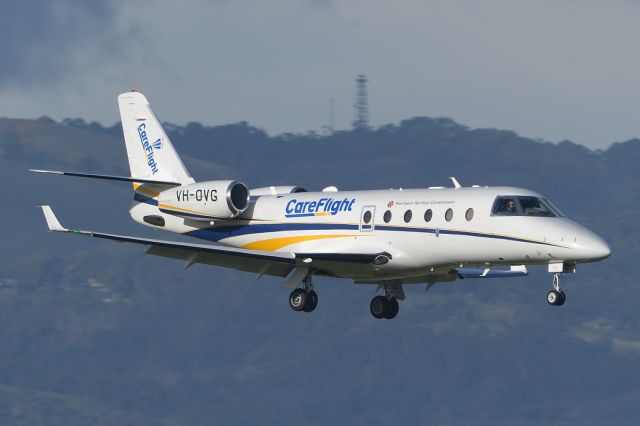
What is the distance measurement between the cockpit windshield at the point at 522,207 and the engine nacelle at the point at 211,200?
8.56 meters

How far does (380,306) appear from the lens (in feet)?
138

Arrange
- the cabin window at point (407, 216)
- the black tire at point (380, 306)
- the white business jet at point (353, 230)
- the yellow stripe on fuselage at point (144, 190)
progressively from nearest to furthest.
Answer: the white business jet at point (353, 230)
the cabin window at point (407, 216)
the black tire at point (380, 306)
the yellow stripe on fuselage at point (144, 190)

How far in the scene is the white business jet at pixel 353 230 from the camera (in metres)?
37.3

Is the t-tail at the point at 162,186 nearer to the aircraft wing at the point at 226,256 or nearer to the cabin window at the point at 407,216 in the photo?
the aircraft wing at the point at 226,256

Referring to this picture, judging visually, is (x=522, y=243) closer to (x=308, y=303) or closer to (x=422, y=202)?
(x=422, y=202)

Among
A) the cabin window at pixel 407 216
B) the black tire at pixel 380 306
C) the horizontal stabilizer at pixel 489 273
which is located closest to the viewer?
the cabin window at pixel 407 216

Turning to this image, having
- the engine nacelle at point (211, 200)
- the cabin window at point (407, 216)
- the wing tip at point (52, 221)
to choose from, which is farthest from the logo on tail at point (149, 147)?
the cabin window at point (407, 216)

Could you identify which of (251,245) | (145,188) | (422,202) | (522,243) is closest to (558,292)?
(522,243)

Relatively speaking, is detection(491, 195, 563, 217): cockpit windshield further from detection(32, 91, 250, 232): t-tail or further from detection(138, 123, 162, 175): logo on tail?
detection(138, 123, 162, 175): logo on tail

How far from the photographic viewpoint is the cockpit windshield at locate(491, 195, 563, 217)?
37.5 m

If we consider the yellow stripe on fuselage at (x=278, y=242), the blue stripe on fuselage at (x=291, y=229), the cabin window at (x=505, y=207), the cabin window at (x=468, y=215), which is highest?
the cabin window at (x=505, y=207)

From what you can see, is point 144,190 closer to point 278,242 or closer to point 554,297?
point 278,242

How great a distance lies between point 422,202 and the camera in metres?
39.1

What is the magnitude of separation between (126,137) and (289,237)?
8.16 metres
